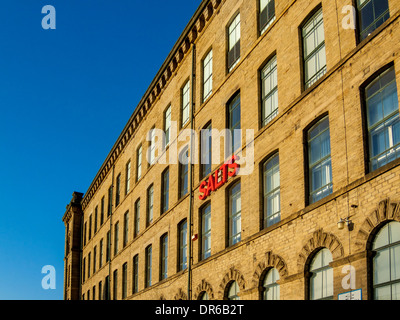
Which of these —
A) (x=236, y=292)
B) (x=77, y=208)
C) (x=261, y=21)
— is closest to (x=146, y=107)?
(x=261, y=21)

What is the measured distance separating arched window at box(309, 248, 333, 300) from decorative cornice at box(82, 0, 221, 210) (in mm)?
14552

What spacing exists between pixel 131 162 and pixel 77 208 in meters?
23.8

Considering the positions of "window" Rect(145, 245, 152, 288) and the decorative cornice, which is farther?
"window" Rect(145, 245, 152, 288)

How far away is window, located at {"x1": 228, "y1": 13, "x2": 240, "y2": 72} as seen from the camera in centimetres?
2828

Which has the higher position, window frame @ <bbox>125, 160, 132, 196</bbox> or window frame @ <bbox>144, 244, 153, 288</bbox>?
window frame @ <bbox>125, 160, 132, 196</bbox>

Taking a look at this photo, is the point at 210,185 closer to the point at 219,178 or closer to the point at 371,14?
the point at 219,178

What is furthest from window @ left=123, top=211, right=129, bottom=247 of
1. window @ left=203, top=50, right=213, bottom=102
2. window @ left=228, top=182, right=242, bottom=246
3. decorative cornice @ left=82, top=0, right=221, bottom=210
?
window @ left=228, top=182, right=242, bottom=246

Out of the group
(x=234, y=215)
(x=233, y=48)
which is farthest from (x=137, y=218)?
(x=233, y=48)

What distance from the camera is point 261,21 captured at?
86.6 ft

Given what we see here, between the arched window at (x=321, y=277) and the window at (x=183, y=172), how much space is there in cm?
1294

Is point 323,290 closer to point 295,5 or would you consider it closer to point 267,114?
point 267,114

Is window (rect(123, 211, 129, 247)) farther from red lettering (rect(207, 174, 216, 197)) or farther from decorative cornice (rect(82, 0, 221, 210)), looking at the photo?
red lettering (rect(207, 174, 216, 197))

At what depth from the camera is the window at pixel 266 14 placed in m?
25.5

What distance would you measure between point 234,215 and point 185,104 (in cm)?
947
